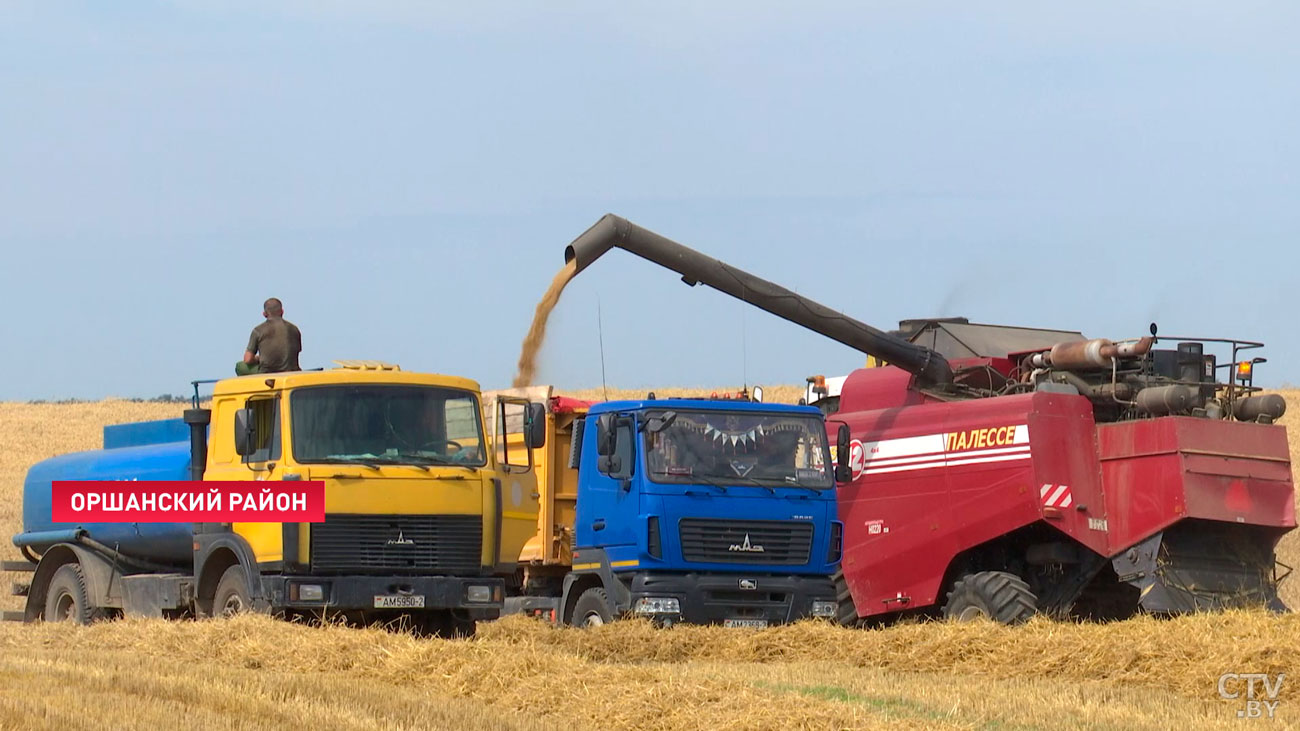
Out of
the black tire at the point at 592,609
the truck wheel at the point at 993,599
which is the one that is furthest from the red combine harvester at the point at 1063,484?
the black tire at the point at 592,609

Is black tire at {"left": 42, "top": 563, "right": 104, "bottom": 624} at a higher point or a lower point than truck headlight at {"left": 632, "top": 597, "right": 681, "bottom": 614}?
higher

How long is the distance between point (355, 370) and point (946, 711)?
20.6ft

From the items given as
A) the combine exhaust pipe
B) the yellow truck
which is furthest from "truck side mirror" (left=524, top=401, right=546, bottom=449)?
the combine exhaust pipe

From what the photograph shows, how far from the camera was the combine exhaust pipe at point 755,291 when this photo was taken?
2023 centimetres

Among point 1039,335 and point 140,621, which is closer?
point 140,621

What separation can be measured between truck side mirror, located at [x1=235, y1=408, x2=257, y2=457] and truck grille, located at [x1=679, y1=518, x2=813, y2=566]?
433 centimetres

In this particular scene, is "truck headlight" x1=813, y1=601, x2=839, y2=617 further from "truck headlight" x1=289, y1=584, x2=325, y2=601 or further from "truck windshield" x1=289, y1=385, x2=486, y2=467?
"truck headlight" x1=289, y1=584, x2=325, y2=601

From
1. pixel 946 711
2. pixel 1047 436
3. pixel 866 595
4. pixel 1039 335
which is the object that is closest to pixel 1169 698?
pixel 946 711

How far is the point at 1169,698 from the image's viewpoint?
13.3 metres

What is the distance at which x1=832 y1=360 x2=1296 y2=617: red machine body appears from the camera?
17328 mm

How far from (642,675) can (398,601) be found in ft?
11.2

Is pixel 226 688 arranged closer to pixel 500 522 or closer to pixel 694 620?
pixel 500 522
